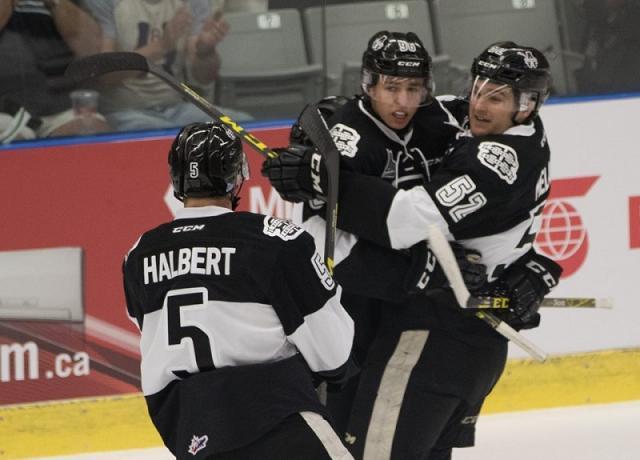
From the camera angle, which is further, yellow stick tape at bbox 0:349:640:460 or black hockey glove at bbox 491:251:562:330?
yellow stick tape at bbox 0:349:640:460

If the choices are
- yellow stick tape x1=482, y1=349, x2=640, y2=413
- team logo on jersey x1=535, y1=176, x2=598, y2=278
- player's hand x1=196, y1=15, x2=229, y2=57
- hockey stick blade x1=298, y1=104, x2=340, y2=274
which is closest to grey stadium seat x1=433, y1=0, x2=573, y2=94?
team logo on jersey x1=535, y1=176, x2=598, y2=278

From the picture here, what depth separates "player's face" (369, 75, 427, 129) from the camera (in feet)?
10.0

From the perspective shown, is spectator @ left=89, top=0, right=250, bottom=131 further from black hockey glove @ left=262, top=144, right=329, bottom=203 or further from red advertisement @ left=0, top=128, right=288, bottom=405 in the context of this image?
black hockey glove @ left=262, top=144, right=329, bottom=203

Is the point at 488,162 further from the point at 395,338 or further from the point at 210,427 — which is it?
the point at 210,427

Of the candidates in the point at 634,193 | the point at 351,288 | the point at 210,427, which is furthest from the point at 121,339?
the point at 210,427

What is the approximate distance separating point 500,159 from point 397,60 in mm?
301

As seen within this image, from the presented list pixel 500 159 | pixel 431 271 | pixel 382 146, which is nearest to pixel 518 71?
pixel 500 159

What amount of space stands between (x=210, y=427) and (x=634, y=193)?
2496 mm

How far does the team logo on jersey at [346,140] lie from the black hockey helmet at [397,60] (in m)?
0.10

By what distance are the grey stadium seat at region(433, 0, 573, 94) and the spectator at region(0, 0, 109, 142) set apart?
109 centimetres

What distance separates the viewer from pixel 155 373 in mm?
2486

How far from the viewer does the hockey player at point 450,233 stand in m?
2.98

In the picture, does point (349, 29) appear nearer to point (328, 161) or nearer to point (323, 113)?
point (323, 113)

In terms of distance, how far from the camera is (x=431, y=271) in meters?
3.05
